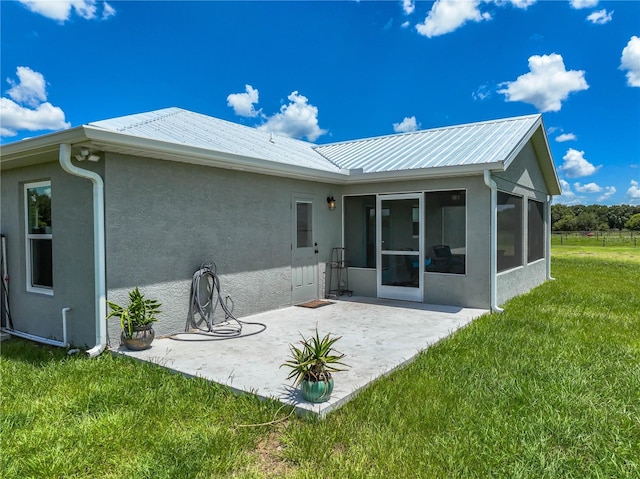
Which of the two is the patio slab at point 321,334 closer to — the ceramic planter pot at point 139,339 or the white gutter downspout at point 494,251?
the ceramic planter pot at point 139,339

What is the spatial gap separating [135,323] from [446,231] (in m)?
5.70

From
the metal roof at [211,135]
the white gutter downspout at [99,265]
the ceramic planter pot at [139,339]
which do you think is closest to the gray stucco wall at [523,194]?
the metal roof at [211,135]

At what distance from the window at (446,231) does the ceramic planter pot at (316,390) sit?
512 cm

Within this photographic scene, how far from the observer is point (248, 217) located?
709cm

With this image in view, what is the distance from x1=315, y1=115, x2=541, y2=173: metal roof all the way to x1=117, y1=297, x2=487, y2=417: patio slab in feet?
9.15

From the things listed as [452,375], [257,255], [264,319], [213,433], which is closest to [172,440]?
[213,433]

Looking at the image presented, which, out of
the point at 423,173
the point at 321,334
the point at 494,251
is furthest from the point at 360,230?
the point at 321,334

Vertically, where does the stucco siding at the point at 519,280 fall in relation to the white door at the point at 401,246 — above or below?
below

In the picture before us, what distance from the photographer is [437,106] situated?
1884cm

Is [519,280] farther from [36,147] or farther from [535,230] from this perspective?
[36,147]

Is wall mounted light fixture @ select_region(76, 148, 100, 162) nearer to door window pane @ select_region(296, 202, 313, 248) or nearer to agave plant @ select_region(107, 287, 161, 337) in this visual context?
agave plant @ select_region(107, 287, 161, 337)

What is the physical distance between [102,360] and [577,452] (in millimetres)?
4763

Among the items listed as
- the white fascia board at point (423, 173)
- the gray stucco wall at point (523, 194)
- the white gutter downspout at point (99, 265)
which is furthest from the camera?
the gray stucco wall at point (523, 194)

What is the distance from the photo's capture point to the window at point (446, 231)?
25.7ft
